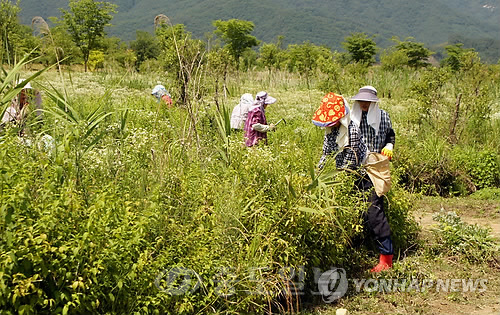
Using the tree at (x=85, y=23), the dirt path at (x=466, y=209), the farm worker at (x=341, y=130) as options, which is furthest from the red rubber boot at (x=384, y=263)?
the tree at (x=85, y=23)

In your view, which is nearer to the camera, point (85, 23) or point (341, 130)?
point (341, 130)

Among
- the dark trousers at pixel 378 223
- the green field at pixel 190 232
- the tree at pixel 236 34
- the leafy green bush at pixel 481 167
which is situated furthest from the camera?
the tree at pixel 236 34

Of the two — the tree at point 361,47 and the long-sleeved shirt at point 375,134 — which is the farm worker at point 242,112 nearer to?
the long-sleeved shirt at point 375,134

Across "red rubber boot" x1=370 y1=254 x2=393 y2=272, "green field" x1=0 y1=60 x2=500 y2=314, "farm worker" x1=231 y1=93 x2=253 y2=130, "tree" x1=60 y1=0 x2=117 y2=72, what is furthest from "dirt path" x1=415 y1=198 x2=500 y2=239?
"tree" x1=60 y1=0 x2=117 y2=72

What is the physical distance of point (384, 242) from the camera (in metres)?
4.89

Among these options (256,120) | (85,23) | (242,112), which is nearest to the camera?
(256,120)

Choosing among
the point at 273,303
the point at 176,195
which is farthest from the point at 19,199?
the point at 273,303

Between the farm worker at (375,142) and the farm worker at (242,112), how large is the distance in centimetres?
256

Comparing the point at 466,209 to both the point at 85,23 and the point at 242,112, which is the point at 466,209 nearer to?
the point at 242,112

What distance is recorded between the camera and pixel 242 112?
7.48 meters

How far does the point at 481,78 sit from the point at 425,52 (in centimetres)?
5985

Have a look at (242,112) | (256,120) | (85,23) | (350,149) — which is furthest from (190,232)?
(85,23)

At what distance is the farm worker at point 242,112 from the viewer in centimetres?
745

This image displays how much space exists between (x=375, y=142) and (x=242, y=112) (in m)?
2.76
